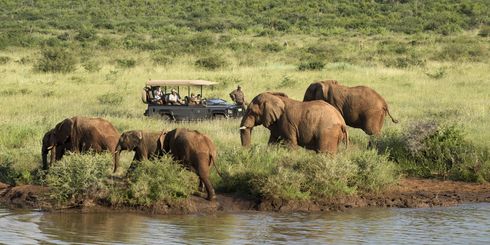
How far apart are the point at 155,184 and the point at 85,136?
6.97 ft

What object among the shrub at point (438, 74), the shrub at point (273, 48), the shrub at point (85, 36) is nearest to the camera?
the shrub at point (438, 74)

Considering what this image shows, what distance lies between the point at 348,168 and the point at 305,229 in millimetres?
2012

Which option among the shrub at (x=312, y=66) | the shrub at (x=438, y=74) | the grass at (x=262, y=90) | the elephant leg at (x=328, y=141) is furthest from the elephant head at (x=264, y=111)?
the shrub at (x=312, y=66)

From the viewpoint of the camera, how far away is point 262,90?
2922cm

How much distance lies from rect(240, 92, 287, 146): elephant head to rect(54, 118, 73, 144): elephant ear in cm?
281

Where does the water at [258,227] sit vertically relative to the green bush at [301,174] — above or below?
below

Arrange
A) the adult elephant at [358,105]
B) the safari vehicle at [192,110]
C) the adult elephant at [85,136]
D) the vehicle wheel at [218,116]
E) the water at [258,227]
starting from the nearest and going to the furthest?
the water at [258,227]
the adult elephant at [85,136]
the adult elephant at [358,105]
the vehicle wheel at [218,116]
the safari vehicle at [192,110]

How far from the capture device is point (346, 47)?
48.2m

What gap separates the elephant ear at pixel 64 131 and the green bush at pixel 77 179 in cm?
144

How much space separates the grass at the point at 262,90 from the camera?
13695 mm

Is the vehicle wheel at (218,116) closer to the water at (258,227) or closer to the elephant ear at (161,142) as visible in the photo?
the elephant ear at (161,142)

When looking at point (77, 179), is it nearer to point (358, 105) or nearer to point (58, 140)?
point (58, 140)

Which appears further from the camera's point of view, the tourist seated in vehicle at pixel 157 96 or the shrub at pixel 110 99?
the shrub at pixel 110 99

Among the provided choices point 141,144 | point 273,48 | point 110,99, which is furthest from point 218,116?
point 273,48
